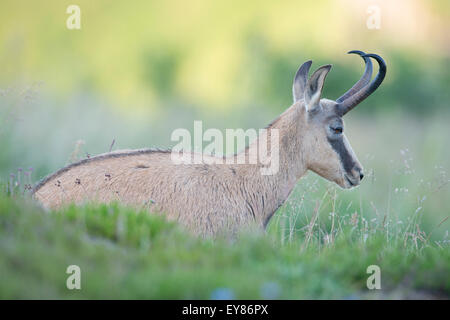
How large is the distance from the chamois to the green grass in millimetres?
1042

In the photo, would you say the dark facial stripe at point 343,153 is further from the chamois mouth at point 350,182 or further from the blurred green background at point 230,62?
the blurred green background at point 230,62

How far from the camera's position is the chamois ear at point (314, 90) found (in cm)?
695

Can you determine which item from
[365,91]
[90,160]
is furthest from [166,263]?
[365,91]

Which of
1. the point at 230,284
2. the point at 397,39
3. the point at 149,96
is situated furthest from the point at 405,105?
the point at 230,284

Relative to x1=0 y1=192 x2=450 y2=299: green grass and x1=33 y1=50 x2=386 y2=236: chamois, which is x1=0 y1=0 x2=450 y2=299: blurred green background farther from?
x1=33 y1=50 x2=386 y2=236: chamois

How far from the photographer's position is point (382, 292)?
4781mm

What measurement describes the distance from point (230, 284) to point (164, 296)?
489 millimetres

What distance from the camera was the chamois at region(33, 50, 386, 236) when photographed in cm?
653

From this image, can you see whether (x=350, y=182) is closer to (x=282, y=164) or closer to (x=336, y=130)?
(x=336, y=130)

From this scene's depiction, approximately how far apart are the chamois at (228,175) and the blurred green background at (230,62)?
8.22m

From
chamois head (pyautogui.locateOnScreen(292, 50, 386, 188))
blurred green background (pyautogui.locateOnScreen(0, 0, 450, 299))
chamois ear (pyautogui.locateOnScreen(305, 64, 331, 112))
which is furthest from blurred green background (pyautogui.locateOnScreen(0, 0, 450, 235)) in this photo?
chamois ear (pyautogui.locateOnScreen(305, 64, 331, 112))

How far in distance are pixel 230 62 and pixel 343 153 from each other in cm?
1856

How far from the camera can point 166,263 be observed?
4465 mm

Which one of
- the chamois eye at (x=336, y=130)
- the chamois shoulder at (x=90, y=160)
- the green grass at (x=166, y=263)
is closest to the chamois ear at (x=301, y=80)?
the chamois eye at (x=336, y=130)
